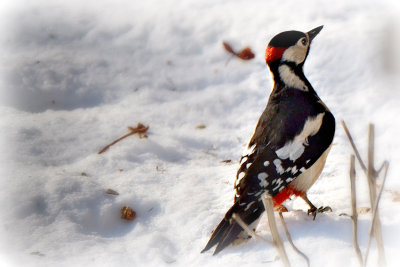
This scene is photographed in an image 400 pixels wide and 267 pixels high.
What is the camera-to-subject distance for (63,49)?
4277 millimetres

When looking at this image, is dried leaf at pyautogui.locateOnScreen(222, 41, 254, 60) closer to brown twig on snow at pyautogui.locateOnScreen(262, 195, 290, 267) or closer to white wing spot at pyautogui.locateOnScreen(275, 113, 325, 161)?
white wing spot at pyautogui.locateOnScreen(275, 113, 325, 161)

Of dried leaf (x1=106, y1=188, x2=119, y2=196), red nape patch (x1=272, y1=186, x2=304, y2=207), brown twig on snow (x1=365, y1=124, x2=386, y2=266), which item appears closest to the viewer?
brown twig on snow (x1=365, y1=124, x2=386, y2=266)

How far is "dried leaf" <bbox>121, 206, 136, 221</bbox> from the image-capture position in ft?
9.80

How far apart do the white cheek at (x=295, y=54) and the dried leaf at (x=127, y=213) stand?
120cm

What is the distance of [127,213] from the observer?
9.83ft

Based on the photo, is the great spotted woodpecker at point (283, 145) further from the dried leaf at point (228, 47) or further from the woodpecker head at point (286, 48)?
the dried leaf at point (228, 47)

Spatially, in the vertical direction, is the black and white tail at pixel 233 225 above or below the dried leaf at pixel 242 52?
below

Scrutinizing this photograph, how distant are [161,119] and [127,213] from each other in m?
1.09

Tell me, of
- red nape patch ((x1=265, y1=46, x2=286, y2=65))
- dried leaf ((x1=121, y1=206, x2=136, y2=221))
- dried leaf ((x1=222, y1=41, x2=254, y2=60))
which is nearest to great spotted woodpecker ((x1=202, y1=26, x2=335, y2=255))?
red nape patch ((x1=265, y1=46, x2=286, y2=65))

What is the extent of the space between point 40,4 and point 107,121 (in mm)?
1438

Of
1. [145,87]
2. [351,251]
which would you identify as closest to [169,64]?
[145,87]

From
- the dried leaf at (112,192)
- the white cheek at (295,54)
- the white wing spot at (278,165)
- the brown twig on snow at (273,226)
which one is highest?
the white cheek at (295,54)

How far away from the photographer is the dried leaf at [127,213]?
2.99 metres

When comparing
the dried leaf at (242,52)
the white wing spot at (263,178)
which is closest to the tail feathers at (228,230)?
the white wing spot at (263,178)
